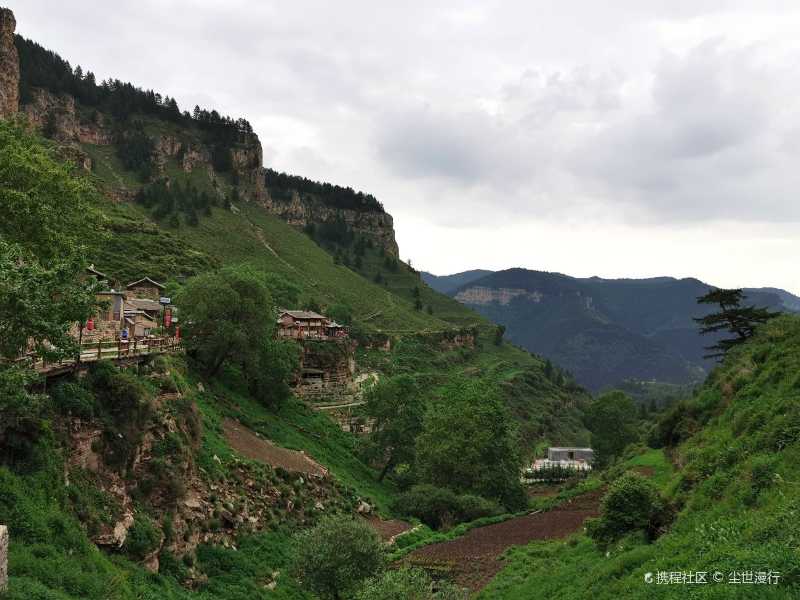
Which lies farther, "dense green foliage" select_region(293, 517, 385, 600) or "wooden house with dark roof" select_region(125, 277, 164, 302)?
"wooden house with dark roof" select_region(125, 277, 164, 302)

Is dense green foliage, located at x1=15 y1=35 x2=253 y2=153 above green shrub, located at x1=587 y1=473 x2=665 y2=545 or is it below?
above

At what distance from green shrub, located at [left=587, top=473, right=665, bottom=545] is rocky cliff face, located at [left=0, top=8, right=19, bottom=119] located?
136872mm

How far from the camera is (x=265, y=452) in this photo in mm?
39844

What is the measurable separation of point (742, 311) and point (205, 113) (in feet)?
619

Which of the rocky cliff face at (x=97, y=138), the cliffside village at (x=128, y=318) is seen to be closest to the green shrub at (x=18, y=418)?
the cliffside village at (x=128, y=318)

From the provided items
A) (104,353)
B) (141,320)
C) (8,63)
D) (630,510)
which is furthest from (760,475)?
(8,63)

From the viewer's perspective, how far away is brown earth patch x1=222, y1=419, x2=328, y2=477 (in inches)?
1507

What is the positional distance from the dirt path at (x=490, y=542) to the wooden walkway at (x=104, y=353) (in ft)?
60.5

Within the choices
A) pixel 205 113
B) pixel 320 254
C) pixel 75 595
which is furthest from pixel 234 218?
pixel 75 595

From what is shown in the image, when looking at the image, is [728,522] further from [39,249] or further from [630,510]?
[39,249]

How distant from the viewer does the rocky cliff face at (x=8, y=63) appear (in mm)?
119781

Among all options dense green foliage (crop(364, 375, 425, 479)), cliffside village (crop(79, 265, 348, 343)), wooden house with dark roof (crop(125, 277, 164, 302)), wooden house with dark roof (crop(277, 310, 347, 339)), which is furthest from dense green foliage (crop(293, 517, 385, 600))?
wooden house with dark roof (crop(277, 310, 347, 339))

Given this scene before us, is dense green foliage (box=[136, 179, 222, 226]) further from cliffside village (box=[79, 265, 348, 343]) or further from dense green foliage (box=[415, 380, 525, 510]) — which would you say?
dense green foliage (box=[415, 380, 525, 510])

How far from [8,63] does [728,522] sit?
491 ft
